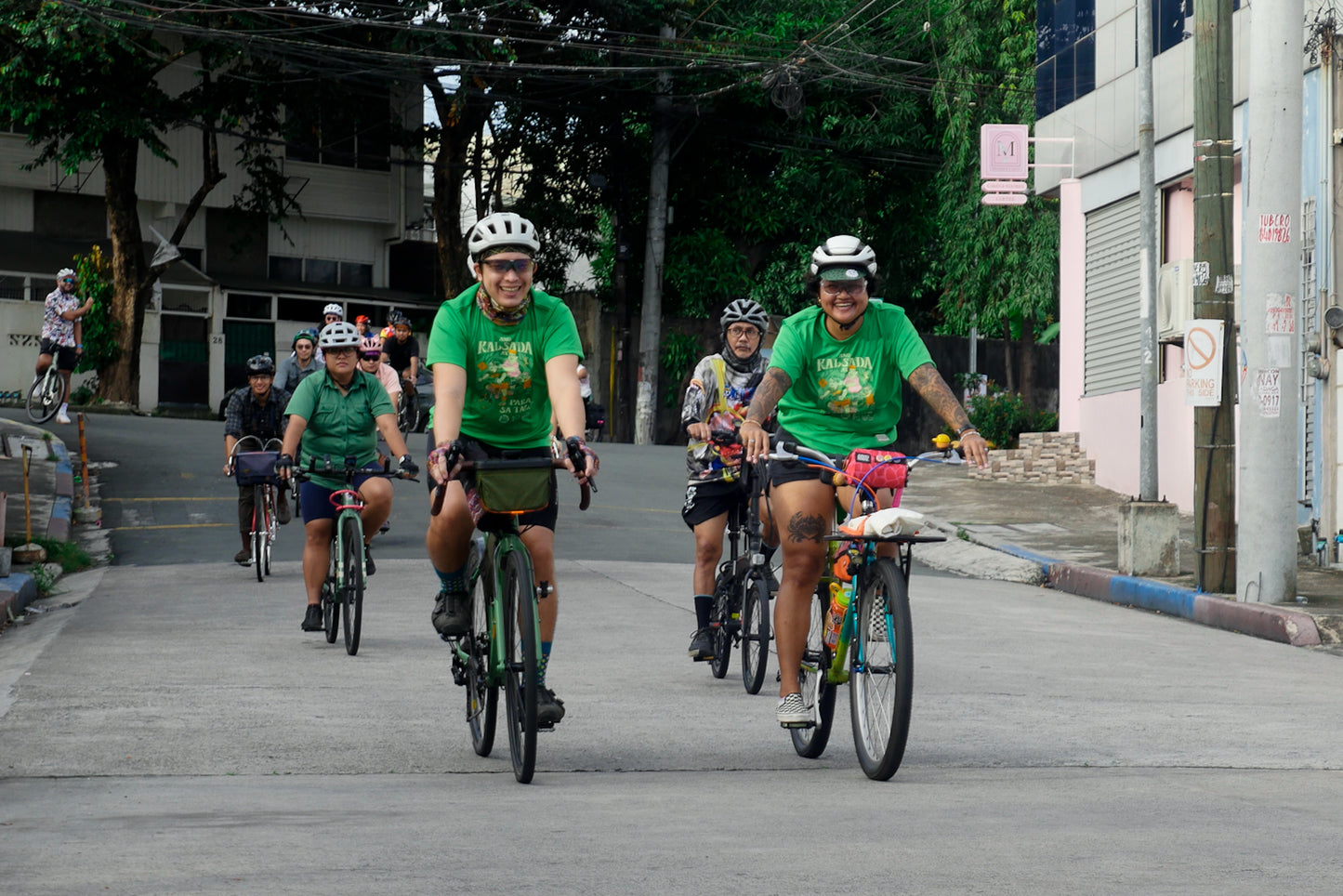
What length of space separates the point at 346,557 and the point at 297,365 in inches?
198

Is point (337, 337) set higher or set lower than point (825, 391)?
higher

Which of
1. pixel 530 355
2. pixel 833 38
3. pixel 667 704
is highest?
pixel 833 38

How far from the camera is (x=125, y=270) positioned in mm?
34656

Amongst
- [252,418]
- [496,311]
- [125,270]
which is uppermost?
[125,270]

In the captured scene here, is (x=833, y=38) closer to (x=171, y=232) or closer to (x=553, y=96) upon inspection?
(x=553, y=96)

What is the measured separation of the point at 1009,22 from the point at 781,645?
2899 cm

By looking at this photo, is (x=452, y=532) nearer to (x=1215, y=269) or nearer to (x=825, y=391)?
(x=825, y=391)

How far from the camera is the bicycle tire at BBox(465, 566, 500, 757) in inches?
259

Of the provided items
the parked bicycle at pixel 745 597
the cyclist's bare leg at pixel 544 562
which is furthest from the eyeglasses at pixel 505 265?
the parked bicycle at pixel 745 597

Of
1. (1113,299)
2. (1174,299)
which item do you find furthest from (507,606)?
(1113,299)

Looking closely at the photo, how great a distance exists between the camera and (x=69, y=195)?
39500 millimetres

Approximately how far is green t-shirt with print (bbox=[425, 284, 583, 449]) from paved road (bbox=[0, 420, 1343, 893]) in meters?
1.29

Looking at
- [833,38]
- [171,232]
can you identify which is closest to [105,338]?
[171,232]

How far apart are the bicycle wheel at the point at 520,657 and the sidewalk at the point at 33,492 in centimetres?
642
